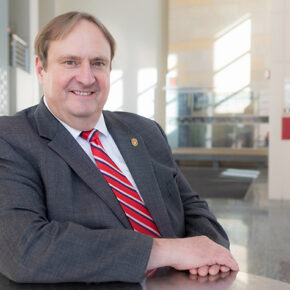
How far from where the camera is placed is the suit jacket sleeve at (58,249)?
91 centimetres

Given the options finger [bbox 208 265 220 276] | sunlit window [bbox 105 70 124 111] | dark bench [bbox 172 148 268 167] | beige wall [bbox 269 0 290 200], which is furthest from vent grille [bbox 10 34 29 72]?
finger [bbox 208 265 220 276]

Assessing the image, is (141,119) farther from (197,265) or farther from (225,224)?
(225,224)

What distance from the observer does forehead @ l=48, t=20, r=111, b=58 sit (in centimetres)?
126

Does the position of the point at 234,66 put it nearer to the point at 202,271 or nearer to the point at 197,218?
the point at 197,218

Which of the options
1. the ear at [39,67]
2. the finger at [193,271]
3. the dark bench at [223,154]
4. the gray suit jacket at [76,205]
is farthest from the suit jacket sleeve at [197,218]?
the dark bench at [223,154]

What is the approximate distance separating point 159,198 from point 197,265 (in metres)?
0.38

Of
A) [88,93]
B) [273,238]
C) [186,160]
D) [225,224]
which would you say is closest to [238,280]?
[88,93]

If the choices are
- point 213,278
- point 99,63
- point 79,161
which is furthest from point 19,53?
point 213,278

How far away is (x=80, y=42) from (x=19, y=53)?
437 centimetres

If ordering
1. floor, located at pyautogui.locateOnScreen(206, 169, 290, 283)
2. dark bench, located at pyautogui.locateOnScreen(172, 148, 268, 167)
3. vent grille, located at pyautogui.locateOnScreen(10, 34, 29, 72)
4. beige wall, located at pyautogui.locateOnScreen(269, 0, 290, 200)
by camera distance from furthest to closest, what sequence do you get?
dark bench, located at pyautogui.locateOnScreen(172, 148, 268, 167) → beige wall, located at pyautogui.locateOnScreen(269, 0, 290, 200) → vent grille, located at pyautogui.locateOnScreen(10, 34, 29, 72) → floor, located at pyautogui.locateOnScreen(206, 169, 290, 283)

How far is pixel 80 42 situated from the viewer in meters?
1.26

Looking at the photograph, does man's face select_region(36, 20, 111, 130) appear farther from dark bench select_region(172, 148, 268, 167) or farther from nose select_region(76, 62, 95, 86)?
dark bench select_region(172, 148, 268, 167)

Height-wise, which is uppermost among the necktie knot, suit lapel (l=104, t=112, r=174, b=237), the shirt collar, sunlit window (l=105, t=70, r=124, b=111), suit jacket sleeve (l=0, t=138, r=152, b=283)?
sunlit window (l=105, t=70, r=124, b=111)

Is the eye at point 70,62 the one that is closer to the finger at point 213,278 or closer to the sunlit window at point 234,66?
the finger at point 213,278
